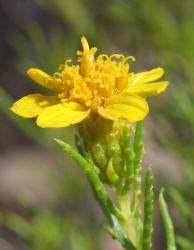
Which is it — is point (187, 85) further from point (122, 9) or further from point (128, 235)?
point (128, 235)

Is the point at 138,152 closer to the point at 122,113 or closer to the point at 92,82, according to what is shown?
the point at 122,113

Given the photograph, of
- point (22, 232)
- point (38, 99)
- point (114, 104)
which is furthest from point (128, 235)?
point (22, 232)

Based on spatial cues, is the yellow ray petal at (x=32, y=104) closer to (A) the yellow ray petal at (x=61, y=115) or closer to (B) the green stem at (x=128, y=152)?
(A) the yellow ray petal at (x=61, y=115)

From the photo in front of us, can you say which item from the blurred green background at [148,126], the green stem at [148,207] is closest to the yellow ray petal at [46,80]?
the green stem at [148,207]

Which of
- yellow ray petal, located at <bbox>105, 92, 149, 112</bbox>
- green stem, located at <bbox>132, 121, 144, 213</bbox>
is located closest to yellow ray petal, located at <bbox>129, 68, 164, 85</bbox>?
yellow ray petal, located at <bbox>105, 92, 149, 112</bbox>

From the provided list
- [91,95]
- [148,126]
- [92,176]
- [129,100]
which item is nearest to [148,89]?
[129,100]

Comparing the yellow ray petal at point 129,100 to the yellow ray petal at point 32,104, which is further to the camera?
the yellow ray petal at point 32,104
